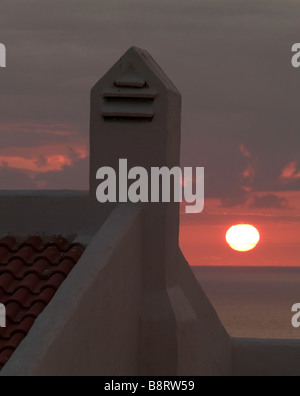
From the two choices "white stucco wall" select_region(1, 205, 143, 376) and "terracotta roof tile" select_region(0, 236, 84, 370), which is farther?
"terracotta roof tile" select_region(0, 236, 84, 370)

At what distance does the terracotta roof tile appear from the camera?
11453 mm

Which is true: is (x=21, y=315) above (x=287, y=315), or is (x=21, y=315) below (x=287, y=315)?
below

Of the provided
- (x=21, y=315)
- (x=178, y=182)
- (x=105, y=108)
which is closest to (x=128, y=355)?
(x=21, y=315)

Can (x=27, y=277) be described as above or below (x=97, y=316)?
above

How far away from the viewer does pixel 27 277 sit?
12.6 meters

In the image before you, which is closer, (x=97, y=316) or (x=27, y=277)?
(x=97, y=316)

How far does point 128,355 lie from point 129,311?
1.88ft

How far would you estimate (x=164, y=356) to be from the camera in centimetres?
1330

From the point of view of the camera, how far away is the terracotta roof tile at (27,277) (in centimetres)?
1145

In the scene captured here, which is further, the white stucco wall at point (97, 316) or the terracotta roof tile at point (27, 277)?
the terracotta roof tile at point (27, 277)
